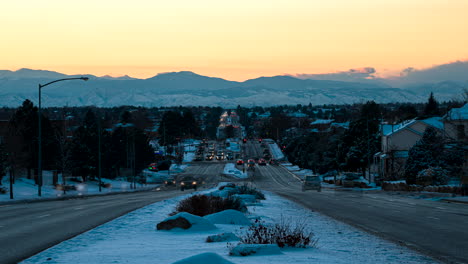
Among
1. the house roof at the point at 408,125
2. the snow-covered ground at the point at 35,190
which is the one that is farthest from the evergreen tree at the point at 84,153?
the house roof at the point at 408,125

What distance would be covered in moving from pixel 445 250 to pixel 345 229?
509 cm

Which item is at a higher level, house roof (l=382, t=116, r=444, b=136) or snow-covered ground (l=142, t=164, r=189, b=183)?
house roof (l=382, t=116, r=444, b=136)

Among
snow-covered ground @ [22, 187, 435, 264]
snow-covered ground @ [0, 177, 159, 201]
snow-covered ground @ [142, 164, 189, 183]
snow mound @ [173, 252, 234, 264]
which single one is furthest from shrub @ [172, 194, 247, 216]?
snow-covered ground @ [142, 164, 189, 183]

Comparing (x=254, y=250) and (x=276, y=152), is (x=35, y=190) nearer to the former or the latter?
(x=254, y=250)

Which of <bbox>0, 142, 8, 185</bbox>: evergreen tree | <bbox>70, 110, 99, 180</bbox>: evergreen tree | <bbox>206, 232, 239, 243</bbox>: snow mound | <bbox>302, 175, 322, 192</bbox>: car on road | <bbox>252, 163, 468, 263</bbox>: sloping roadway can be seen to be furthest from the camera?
<bbox>70, 110, 99, 180</bbox>: evergreen tree

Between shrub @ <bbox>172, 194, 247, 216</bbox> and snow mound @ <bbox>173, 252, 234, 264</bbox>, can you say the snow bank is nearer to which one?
shrub @ <bbox>172, 194, 247, 216</bbox>

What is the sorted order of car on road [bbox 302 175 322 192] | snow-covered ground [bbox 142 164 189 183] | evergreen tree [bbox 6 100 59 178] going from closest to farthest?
car on road [bbox 302 175 322 192], evergreen tree [bbox 6 100 59 178], snow-covered ground [bbox 142 164 189 183]

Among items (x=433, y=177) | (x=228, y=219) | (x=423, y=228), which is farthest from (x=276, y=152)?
(x=228, y=219)

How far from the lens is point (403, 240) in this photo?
53.1 feet

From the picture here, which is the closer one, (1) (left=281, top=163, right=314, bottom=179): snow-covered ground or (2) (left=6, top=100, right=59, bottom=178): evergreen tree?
(2) (left=6, top=100, right=59, bottom=178): evergreen tree

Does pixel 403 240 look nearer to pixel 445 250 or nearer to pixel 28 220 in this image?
pixel 445 250

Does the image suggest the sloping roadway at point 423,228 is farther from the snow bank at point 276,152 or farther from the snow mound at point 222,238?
the snow bank at point 276,152

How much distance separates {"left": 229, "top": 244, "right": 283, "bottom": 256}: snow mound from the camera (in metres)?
10.5

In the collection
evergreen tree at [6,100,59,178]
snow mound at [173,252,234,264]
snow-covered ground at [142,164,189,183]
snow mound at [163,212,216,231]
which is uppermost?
evergreen tree at [6,100,59,178]
